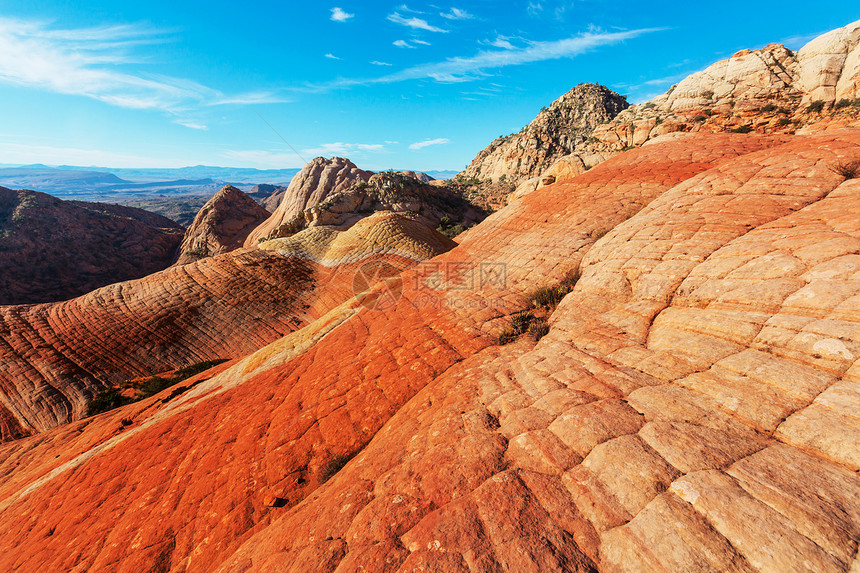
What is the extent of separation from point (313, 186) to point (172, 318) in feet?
129

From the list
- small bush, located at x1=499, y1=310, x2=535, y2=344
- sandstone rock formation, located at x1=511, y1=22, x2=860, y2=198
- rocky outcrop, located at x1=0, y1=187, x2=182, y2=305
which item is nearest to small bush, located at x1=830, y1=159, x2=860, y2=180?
small bush, located at x1=499, y1=310, x2=535, y2=344

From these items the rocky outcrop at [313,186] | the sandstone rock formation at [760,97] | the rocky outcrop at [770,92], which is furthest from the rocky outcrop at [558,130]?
the rocky outcrop at [770,92]

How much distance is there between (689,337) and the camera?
5.80 metres

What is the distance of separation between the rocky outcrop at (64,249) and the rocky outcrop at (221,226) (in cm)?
660

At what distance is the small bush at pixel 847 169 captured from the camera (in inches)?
321

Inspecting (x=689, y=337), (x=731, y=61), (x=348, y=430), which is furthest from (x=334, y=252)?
(x=731, y=61)

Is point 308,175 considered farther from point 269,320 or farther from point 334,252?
point 269,320

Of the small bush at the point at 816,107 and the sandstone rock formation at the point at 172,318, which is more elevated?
the small bush at the point at 816,107

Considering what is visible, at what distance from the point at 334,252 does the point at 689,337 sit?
90.0 ft

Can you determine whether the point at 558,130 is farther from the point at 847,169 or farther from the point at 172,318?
the point at 172,318

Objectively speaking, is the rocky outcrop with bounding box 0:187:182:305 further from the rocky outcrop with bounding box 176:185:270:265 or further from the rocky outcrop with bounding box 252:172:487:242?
the rocky outcrop with bounding box 252:172:487:242

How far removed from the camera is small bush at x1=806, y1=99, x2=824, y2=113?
55.8 feet

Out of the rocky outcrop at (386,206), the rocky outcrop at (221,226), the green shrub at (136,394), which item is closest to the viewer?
the green shrub at (136,394)
